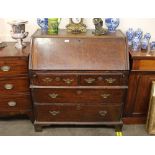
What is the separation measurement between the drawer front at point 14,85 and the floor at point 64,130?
44 centimetres

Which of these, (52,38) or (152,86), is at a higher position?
(52,38)

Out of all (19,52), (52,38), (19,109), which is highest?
(52,38)

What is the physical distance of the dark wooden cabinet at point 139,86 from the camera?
201cm

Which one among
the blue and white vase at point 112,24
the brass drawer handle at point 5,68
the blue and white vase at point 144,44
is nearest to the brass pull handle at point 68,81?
the brass drawer handle at point 5,68

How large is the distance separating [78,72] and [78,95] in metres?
0.27

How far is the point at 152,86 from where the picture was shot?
2102 mm

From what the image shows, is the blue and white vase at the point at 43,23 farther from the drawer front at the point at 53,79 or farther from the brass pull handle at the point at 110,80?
the brass pull handle at the point at 110,80

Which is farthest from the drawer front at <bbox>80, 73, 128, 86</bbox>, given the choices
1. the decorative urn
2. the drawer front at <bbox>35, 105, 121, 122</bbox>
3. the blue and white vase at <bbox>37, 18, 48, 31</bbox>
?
the decorative urn

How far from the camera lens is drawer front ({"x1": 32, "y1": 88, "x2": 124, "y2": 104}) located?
203cm

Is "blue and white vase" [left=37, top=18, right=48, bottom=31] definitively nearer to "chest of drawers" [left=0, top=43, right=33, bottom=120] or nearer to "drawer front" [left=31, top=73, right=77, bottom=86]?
"chest of drawers" [left=0, top=43, right=33, bottom=120]

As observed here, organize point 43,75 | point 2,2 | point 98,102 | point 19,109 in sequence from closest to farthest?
1. point 2,2
2. point 43,75
3. point 98,102
4. point 19,109
